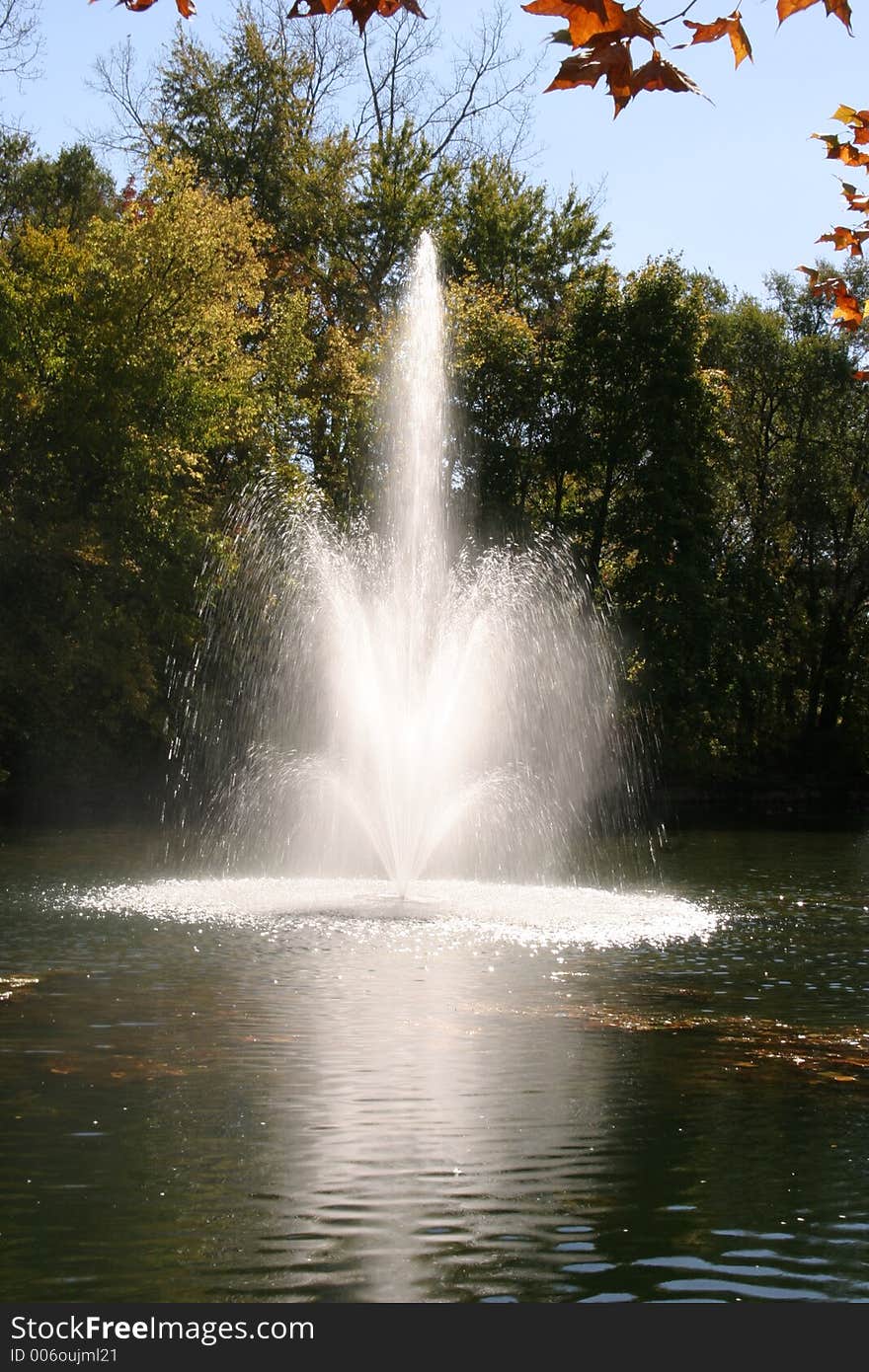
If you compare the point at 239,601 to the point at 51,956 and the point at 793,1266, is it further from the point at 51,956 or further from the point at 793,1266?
the point at 793,1266

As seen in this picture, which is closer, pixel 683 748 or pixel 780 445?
pixel 683 748

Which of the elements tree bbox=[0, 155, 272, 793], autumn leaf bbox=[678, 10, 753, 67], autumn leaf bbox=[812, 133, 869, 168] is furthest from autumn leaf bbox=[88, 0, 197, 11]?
tree bbox=[0, 155, 272, 793]

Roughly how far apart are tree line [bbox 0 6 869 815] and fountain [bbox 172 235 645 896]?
1069 millimetres

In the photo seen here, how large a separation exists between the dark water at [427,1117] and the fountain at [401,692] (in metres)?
5.68

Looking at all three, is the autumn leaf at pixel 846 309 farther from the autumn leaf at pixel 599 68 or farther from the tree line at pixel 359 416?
the tree line at pixel 359 416

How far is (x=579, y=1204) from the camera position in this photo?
6.28m

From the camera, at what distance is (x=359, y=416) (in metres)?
40.5

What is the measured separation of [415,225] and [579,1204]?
42848 millimetres

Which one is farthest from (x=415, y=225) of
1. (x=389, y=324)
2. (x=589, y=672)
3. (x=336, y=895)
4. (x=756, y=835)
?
(x=336, y=895)

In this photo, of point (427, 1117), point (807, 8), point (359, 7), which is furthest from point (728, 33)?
point (427, 1117)

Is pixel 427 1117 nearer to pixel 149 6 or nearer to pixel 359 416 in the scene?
pixel 149 6

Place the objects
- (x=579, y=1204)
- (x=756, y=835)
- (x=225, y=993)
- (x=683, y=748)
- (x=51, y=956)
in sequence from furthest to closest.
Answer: (x=683, y=748) < (x=756, y=835) < (x=51, y=956) < (x=225, y=993) < (x=579, y=1204)

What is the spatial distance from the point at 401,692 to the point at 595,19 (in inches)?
715

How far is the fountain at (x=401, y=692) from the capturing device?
22.6 metres
